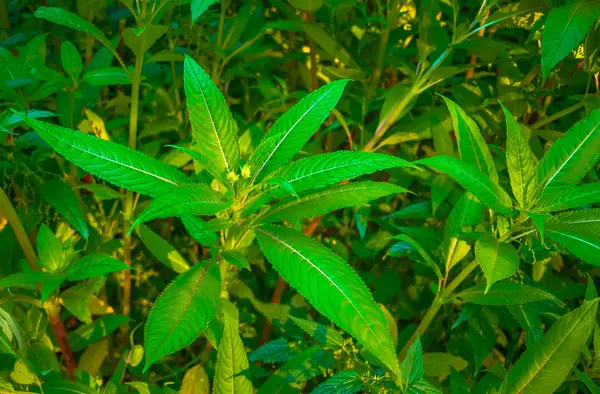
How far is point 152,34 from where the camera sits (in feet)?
4.68

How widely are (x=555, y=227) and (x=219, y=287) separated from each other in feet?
2.14

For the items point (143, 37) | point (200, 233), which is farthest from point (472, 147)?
point (143, 37)

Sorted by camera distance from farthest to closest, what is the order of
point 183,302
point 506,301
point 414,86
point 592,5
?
point 414,86 → point 592,5 → point 506,301 → point 183,302

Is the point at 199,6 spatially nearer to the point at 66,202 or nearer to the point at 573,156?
the point at 66,202

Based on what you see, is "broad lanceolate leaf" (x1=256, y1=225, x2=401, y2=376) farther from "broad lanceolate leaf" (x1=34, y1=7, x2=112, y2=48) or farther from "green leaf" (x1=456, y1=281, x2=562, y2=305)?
"broad lanceolate leaf" (x1=34, y1=7, x2=112, y2=48)

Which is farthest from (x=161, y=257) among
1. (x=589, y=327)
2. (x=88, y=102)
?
(x=589, y=327)

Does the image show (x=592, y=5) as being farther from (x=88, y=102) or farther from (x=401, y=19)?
(x=88, y=102)

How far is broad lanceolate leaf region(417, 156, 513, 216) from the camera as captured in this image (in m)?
1.06

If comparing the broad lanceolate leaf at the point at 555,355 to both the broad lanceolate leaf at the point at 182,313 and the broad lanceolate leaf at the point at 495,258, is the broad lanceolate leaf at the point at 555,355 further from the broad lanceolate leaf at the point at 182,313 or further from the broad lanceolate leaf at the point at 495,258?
the broad lanceolate leaf at the point at 182,313

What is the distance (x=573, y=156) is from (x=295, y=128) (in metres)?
0.56

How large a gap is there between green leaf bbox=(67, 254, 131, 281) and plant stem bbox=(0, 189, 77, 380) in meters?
0.13

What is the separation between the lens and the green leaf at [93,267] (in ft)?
4.12

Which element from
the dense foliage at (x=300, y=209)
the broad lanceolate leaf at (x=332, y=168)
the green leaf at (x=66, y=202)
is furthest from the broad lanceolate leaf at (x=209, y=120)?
the green leaf at (x=66, y=202)

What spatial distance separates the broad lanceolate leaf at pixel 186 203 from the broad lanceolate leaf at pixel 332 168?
11 centimetres
